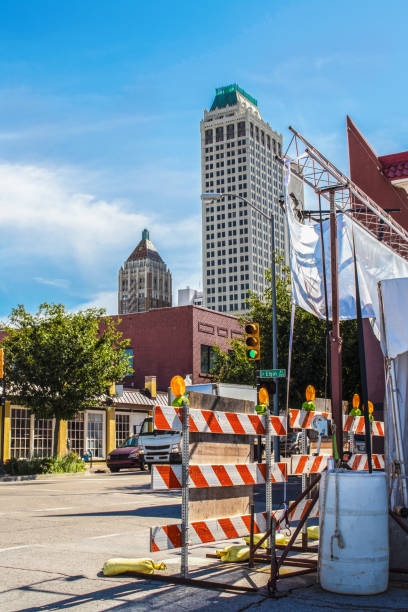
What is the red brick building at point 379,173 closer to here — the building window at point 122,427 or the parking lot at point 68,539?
the parking lot at point 68,539

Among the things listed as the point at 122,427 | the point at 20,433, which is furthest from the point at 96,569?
the point at 122,427

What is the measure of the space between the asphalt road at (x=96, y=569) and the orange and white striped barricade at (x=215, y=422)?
1534mm

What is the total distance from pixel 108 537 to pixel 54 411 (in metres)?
21.1

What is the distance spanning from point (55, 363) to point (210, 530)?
930 inches

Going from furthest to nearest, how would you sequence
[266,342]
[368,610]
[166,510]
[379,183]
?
[266,342] < [379,183] < [166,510] < [368,610]

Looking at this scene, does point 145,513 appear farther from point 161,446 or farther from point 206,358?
point 206,358

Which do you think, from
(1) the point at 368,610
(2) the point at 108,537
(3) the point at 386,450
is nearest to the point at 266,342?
Answer: (2) the point at 108,537

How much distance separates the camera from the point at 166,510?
14.6 m

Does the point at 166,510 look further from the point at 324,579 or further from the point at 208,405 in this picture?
the point at 324,579

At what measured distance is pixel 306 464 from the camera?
29.0 feet

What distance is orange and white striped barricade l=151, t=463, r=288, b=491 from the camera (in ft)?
22.7

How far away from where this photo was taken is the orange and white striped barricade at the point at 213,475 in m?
6.91

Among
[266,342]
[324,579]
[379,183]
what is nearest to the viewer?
[324,579]

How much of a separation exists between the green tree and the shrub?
87cm
